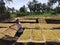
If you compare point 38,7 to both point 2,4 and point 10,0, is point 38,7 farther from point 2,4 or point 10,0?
point 10,0

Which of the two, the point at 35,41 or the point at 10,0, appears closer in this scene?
the point at 35,41

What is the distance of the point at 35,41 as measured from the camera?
436 centimetres

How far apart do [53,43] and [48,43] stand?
13cm

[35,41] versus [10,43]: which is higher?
[35,41]

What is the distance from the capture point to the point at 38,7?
153 feet

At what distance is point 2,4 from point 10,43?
22.5m

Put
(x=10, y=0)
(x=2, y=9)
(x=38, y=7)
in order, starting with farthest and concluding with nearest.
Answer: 1. (x=38, y=7)
2. (x=2, y=9)
3. (x=10, y=0)

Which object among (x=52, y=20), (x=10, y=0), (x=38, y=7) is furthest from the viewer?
(x=38, y=7)

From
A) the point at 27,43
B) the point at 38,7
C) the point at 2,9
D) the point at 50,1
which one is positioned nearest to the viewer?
the point at 27,43

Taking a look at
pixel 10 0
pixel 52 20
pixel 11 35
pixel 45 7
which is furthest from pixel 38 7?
pixel 11 35

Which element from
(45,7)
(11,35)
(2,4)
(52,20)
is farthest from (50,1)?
(11,35)

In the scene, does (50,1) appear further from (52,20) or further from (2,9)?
(52,20)

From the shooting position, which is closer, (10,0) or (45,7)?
(10,0)

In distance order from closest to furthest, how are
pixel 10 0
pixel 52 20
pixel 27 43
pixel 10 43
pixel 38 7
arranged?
1. pixel 27 43
2. pixel 10 43
3. pixel 52 20
4. pixel 10 0
5. pixel 38 7
